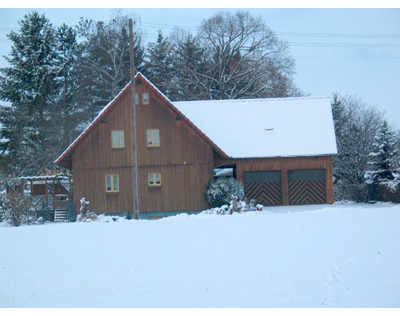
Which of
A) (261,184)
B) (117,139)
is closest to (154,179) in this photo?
(117,139)

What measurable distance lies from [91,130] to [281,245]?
17.5 metres

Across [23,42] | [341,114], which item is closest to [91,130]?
[23,42]

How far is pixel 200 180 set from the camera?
29844 mm

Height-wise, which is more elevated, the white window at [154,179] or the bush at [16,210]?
the white window at [154,179]

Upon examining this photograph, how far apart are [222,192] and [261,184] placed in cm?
474

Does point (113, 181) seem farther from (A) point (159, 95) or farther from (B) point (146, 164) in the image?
(A) point (159, 95)

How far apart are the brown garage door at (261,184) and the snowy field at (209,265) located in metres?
12.8

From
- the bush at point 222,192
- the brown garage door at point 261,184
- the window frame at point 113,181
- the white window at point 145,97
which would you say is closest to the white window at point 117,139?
the window frame at point 113,181

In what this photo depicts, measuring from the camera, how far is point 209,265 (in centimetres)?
1280

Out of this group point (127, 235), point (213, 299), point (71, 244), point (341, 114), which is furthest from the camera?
point (341, 114)

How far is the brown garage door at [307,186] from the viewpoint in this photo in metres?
32.6

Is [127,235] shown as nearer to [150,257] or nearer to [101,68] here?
[150,257]

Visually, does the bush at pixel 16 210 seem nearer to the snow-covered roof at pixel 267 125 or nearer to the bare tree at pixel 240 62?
the snow-covered roof at pixel 267 125

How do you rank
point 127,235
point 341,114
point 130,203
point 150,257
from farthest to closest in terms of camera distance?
point 341,114 → point 130,203 → point 127,235 → point 150,257
